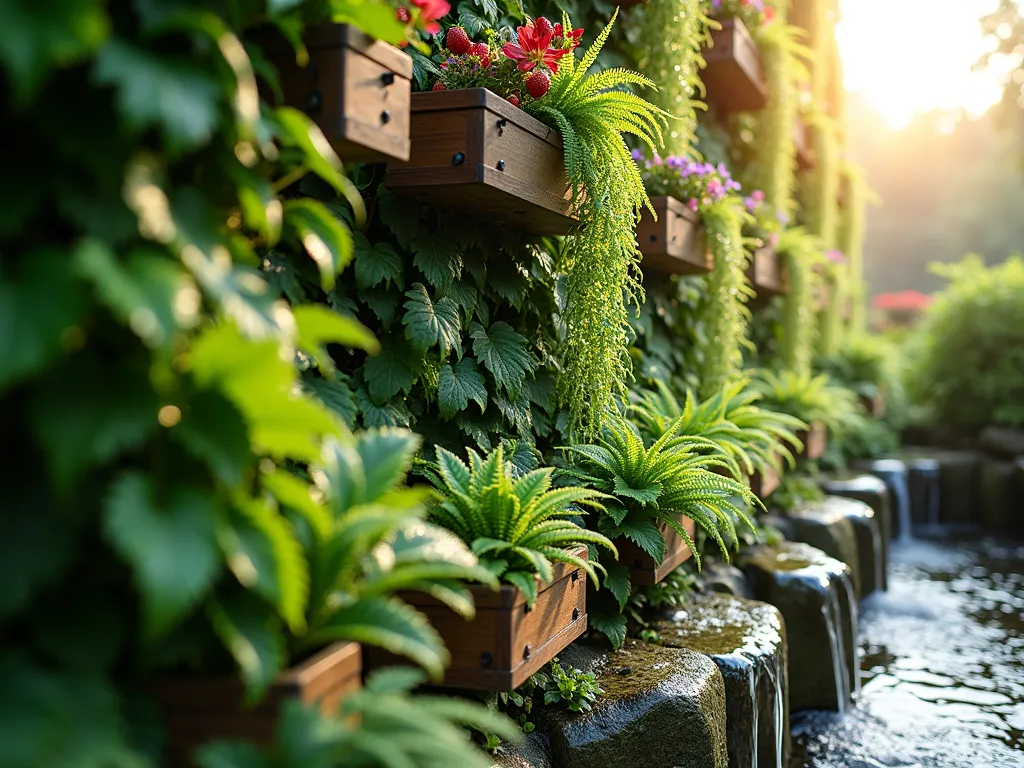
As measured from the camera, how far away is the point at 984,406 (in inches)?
390

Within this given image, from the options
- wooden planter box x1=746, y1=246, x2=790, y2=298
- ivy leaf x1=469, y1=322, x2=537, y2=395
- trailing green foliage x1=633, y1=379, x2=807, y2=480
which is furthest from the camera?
wooden planter box x1=746, y1=246, x2=790, y2=298

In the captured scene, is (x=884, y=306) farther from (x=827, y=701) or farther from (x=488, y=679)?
(x=488, y=679)

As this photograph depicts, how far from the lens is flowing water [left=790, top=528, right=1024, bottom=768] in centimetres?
394

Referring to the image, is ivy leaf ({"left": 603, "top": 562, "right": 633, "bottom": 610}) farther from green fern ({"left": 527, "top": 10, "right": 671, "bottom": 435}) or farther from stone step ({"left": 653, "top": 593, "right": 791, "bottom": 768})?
green fern ({"left": 527, "top": 10, "right": 671, "bottom": 435})

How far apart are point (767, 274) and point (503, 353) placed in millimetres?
3681

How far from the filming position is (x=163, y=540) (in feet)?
4.00

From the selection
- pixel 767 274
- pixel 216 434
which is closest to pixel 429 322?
pixel 216 434

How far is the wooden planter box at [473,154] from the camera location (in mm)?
2479

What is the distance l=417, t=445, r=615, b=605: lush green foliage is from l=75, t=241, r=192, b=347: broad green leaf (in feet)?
3.87

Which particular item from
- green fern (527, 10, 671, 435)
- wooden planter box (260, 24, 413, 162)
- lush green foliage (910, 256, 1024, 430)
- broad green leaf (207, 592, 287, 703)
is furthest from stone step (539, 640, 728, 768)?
lush green foliage (910, 256, 1024, 430)

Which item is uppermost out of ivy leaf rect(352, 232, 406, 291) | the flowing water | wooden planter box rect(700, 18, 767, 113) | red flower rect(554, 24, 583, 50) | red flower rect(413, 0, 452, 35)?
wooden planter box rect(700, 18, 767, 113)

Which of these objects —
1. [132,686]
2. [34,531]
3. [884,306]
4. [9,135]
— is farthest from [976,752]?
[884,306]

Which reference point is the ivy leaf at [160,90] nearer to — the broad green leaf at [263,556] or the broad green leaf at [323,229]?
the broad green leaf at [323,229]

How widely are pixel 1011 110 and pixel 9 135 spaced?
49.7 ft
